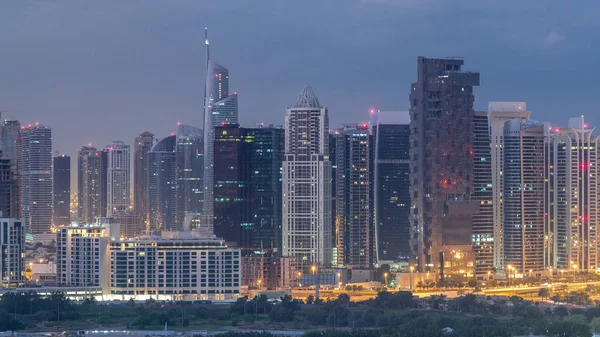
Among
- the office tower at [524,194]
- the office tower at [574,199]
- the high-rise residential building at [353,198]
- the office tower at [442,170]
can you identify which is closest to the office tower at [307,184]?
the high-rise residential building at [353,198]

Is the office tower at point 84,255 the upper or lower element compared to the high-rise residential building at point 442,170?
lower

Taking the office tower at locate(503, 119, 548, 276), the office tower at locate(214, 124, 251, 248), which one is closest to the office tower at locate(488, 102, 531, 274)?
the office tower at locate(503, 119, 548, 276)

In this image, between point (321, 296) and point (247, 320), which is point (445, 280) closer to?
point (321, 296)

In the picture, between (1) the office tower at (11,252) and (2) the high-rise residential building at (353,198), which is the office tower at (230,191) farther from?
(1) the office tower at (11,252)

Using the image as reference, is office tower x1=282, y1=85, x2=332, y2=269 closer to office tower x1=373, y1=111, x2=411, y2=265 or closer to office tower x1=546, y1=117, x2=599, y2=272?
office tower x1=373, y1=111, x2=411, y2=265

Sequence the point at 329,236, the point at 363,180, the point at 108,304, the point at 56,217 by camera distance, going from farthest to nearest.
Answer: the point at 56,217 → the point at 363,180 → the point at 329,236 → the point at 108,304

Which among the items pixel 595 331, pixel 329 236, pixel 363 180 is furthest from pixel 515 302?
pixel 363 180
